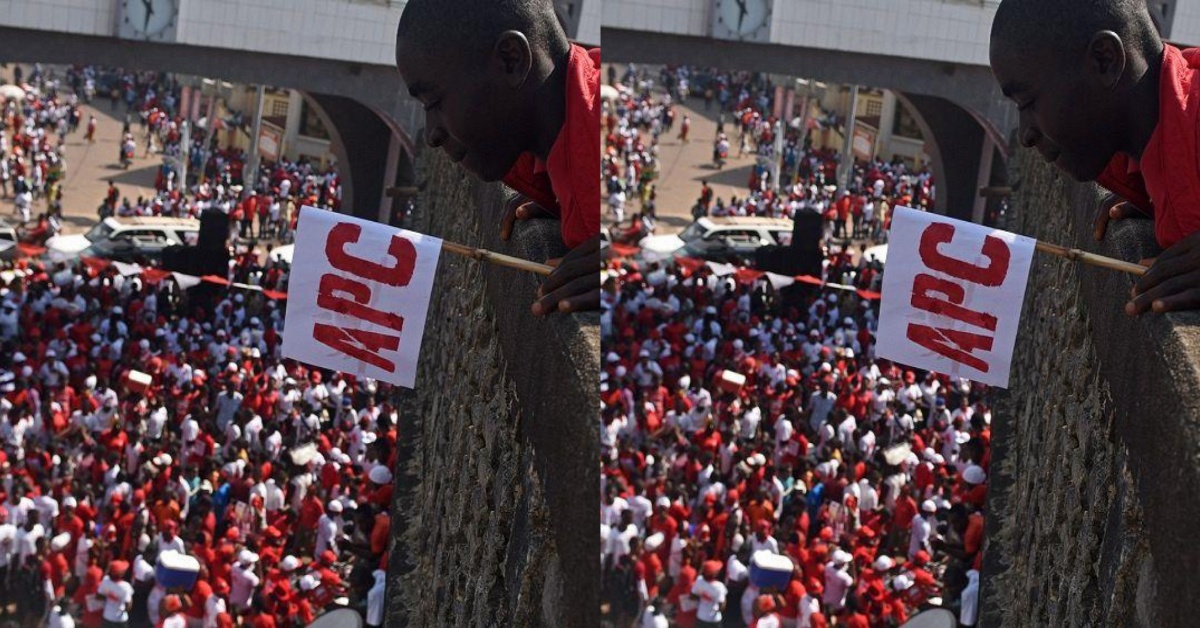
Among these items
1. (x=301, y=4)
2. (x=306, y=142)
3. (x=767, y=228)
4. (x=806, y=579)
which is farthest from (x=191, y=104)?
(x=806, y=579)

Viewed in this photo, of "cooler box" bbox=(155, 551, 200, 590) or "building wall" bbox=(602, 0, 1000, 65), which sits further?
"building wall" bbox=(602, 0, 1000, 65)

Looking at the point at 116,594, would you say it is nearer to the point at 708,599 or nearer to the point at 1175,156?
the point at 708,599

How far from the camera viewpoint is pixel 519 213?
838cm

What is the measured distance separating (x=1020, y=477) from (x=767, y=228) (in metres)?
16.1

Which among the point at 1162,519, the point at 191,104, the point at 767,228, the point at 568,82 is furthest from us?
the point at 191,104

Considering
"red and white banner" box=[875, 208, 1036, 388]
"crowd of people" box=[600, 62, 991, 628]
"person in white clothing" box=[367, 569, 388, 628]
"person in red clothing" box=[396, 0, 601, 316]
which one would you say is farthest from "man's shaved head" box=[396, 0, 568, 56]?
"person in white clothing" box=[367, 569, 388, 628]

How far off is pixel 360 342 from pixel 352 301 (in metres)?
0.22

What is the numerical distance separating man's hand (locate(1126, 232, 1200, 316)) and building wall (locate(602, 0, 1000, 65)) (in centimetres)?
1754

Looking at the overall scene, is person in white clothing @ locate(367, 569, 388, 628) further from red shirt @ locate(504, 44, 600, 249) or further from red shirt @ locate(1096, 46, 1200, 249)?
red shirt @ locate(1096, 46, 1200, 249)

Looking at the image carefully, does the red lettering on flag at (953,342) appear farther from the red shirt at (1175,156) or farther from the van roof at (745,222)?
the van roof at (745,222)

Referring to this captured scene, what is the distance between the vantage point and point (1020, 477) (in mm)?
12258

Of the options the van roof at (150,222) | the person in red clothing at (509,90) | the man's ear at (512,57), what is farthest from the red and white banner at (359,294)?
the van roof at (150,222)

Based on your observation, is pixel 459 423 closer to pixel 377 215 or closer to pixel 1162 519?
pixel 1162 519

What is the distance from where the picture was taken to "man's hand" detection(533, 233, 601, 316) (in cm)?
700
